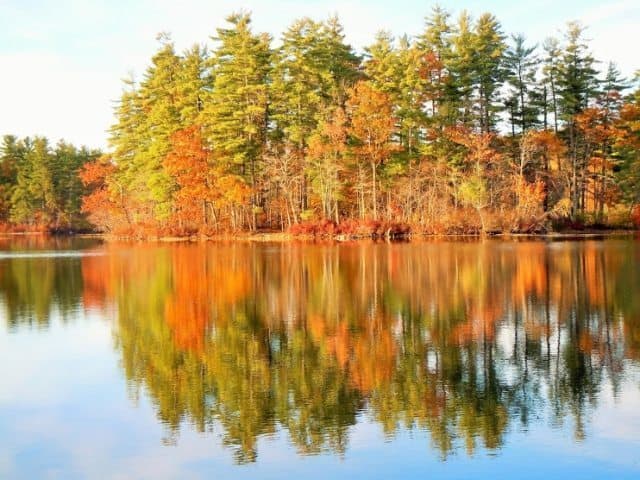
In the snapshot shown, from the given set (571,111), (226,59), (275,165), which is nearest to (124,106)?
(226,59)

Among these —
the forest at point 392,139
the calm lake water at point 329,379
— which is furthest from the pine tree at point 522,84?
the calm lake water at point 329,379

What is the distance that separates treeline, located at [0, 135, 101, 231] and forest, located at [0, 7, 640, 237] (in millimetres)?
31573

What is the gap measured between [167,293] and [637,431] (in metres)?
15.8

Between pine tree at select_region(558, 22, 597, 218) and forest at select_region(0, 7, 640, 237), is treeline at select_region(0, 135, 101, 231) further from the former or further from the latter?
pine tree at select_region(558, 22, 597, 218)

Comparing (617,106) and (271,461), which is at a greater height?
(617,106)

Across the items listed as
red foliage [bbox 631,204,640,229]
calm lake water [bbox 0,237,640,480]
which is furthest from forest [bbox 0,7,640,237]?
calm lake water [bbox 0,237,640,480]

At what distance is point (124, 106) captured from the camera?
6706 cm

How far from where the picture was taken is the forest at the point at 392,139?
48781 millimetres

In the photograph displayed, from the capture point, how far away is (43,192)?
86.1 m

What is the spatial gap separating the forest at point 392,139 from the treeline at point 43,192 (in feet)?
104

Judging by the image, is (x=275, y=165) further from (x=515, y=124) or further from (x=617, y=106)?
(x=617, y=106)

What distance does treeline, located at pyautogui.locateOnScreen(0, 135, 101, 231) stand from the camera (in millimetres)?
86000

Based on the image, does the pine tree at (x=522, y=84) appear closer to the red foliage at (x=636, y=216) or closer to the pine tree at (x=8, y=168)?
the red foliage at (x=636, y=216)

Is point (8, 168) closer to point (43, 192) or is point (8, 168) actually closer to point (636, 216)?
point (43, 192)
